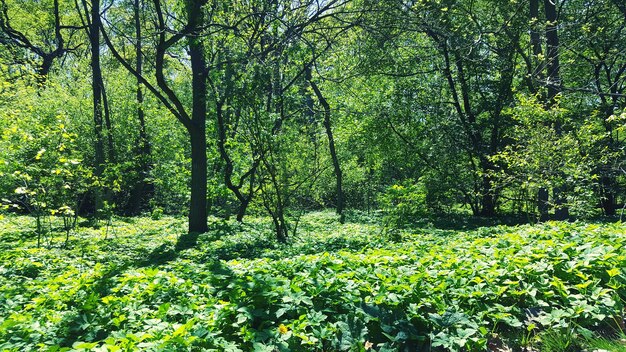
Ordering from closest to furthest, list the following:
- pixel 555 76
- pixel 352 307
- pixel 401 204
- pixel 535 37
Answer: pixel 352 307, pixel 401 204, pixel 555 76, pixel 535 37

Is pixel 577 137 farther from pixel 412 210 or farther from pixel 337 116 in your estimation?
pixel 337 116

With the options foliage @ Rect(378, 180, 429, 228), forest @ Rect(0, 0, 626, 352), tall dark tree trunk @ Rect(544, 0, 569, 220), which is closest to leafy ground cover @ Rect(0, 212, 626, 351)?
forest @ Rect(0, 0, 626, 352)

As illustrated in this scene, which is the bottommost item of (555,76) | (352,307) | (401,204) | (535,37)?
(352,307)

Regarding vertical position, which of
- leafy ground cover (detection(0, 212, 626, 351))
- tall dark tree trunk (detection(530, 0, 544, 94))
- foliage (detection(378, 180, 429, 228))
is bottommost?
leafy ground cover (detection(0, 212, 626, 351))

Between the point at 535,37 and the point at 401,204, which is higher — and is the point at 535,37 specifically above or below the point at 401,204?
above

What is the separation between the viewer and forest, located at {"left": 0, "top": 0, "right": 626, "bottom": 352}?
10.7 ft

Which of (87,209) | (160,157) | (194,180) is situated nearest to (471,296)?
(194,180)

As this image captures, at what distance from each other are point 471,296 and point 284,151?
7.87m

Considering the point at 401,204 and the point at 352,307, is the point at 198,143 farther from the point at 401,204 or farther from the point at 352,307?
the point at 352,307

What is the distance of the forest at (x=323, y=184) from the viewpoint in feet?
10.7

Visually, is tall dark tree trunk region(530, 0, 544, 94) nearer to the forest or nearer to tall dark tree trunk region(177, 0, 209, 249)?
the forest

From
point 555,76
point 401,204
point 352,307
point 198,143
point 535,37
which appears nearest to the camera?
point 352,307

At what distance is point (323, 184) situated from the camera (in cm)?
2384

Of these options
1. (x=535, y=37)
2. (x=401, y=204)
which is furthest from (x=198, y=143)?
(x=535, y=37)
